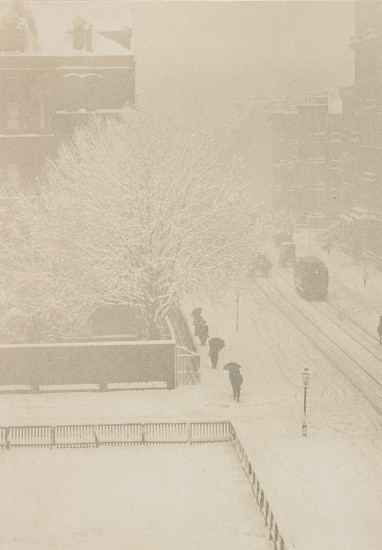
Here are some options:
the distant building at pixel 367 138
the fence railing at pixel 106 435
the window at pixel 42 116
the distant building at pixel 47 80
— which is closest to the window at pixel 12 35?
the distant building at pixel 47 80

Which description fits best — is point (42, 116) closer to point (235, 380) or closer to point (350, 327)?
point (350, 327)

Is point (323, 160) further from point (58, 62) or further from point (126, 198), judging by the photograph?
point (126, 198)

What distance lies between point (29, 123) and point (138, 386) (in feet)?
67.7

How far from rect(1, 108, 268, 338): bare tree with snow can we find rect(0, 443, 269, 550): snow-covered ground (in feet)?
32.1

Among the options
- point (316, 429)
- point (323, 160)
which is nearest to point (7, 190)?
point (316, 429)

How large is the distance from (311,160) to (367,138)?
18.6 metres

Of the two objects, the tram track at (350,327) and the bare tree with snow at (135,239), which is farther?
the tram track at (350,327)

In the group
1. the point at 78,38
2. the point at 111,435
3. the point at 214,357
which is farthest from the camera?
the point at 78,38

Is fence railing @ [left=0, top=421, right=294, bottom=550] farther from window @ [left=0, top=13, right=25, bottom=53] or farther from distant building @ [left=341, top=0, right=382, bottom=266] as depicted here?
distant building @ [left=341, top=0, right=382, bottom=266]

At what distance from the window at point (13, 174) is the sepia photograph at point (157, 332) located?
→ 11cm

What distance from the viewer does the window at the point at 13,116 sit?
45.2 meters

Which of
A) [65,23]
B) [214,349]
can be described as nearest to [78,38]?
[65,23]

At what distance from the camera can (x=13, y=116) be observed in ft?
149

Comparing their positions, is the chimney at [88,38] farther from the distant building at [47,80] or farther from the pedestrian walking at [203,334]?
the pedestrian walking at [203,334]
